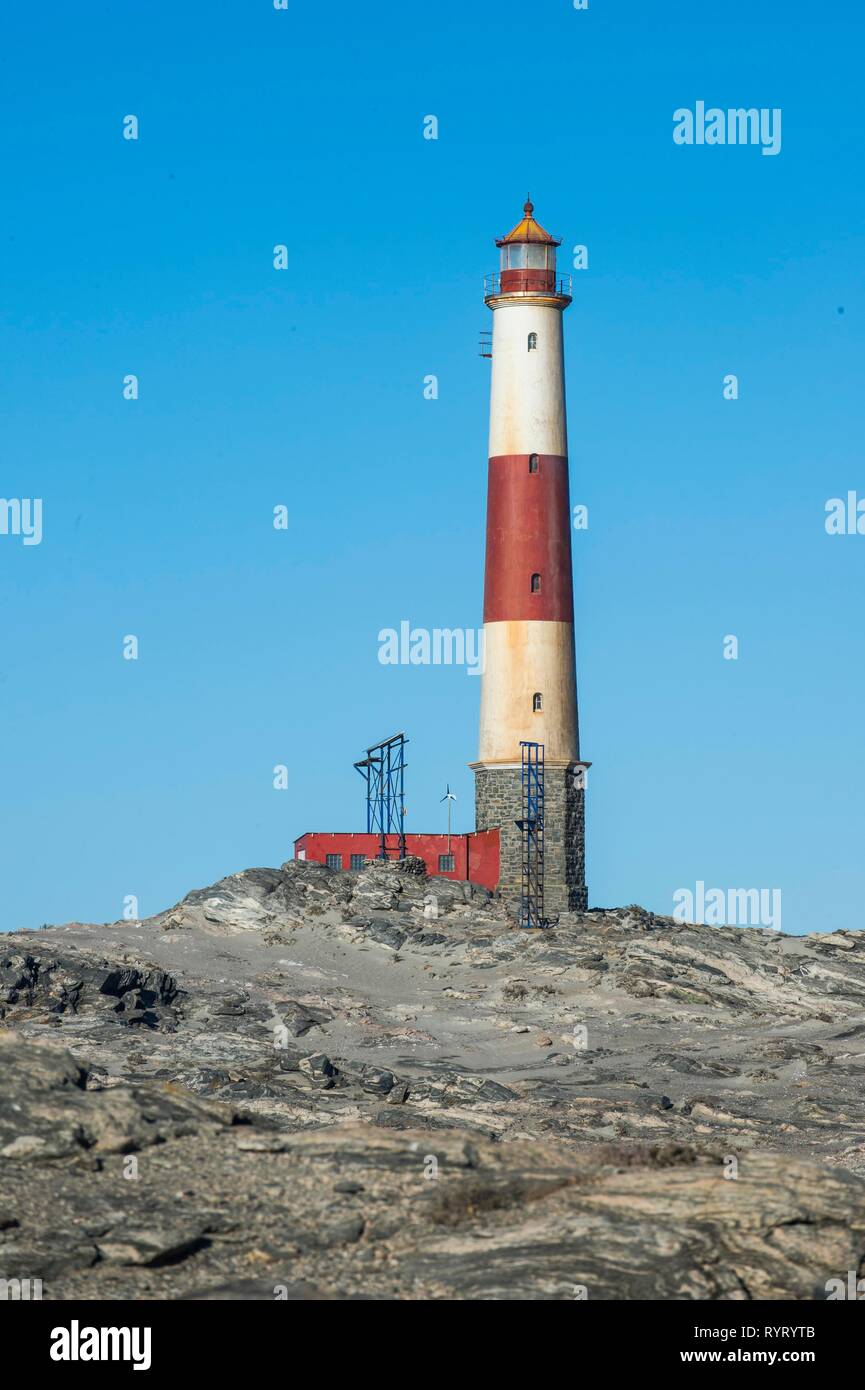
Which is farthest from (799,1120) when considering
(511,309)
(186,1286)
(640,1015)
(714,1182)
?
(511,309)

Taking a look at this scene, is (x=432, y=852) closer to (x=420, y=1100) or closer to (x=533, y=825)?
(x=533, y=825)

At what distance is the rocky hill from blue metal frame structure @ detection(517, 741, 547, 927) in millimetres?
1404

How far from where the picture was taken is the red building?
221ft

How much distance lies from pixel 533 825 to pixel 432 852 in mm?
3867

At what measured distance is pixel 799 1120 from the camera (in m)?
41.8

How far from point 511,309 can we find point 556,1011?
22744 mm

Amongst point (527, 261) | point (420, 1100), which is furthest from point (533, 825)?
point (420, 1100)

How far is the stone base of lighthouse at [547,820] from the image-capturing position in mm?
66500

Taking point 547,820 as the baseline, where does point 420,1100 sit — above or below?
below

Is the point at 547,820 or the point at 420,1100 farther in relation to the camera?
the point at 547,820

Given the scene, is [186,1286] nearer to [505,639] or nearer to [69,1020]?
[69,1020]

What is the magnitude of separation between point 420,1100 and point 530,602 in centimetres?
2682

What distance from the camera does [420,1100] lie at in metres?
41.8

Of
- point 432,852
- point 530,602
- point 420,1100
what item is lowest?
point 420,1100
